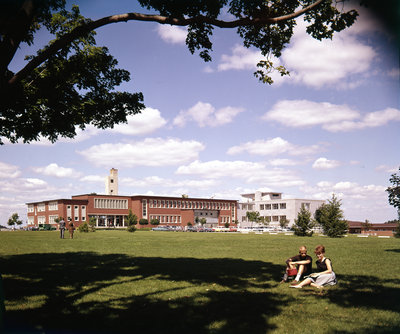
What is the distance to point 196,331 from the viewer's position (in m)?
6.22

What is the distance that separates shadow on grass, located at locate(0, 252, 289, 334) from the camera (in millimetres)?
6512

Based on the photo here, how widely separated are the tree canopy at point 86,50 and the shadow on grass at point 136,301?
14.0 feet

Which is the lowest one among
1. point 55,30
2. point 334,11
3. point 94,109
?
point 94,109

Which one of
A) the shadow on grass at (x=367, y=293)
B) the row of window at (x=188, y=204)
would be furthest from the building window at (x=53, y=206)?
the shadow on grass at (x=367, y=293)

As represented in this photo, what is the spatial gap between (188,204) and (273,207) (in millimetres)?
29991

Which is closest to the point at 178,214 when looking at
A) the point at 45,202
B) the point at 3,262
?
the point at 45,202

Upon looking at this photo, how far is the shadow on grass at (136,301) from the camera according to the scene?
651cm

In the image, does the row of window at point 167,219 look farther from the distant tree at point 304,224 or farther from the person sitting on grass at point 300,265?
the person sitting on grass at point 300,265

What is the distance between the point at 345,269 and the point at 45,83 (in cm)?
1239

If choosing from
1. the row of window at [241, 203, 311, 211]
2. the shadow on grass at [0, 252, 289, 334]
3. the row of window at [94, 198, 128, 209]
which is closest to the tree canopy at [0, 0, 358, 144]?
the shadow on grass at [0, 252, 289, 334]

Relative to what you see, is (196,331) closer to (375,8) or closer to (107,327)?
(107,327)

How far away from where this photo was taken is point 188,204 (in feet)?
384

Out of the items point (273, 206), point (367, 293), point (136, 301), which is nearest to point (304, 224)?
point (367, 293)

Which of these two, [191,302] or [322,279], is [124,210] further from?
[191,302]
